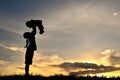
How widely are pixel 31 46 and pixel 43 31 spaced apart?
1410mm

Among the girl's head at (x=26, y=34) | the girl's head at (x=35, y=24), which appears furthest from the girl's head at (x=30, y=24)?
the girl's head at (x=26, y=34)

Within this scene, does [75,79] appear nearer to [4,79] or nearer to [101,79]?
[101,79]

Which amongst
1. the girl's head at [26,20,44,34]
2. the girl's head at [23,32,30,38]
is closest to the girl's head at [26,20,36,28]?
the girl's head at [26,20,44,34]

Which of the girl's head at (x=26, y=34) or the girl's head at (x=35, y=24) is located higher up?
the girl's head at (x=35, y=24)

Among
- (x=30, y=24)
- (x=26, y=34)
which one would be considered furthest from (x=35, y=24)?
(x=26, y=34)

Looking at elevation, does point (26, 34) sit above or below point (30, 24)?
below

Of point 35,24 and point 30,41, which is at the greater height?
point 35,24

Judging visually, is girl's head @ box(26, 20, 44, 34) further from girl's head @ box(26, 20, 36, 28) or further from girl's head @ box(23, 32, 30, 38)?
girl's head @ box(23, 32, 30, 38)

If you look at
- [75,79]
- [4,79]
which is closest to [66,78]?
[75,79]

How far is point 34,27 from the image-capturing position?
78.2 feet

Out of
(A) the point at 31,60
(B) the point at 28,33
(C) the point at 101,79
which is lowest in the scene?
(C) the point at 101,79

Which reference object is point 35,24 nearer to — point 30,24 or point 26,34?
point 30,24

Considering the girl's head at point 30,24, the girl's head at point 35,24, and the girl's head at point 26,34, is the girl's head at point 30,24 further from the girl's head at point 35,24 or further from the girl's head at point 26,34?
the girl's head at point 26,34

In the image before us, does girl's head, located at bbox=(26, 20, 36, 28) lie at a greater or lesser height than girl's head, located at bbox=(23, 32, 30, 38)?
greater
